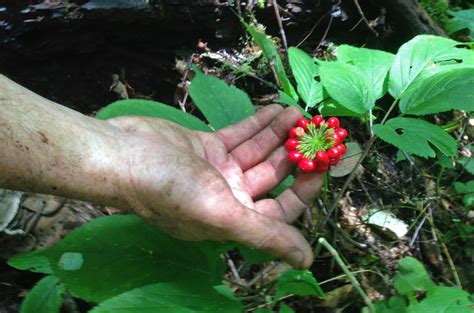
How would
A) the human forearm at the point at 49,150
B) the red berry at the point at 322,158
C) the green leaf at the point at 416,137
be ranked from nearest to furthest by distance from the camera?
the human forearm at the point at 49,150
the green leaf at the point at 416,137
the red berry at the point at 322,158

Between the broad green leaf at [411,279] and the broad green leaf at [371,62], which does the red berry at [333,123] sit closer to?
the broad green leaf at [371,62]

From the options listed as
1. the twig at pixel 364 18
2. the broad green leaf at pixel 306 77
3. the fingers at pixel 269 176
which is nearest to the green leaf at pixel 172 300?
the fingers at pixel 269 176

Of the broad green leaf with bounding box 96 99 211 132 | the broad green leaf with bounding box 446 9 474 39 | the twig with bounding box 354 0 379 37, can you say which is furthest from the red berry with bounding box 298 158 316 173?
the broad green leaf with bounding box 446 9 474 39

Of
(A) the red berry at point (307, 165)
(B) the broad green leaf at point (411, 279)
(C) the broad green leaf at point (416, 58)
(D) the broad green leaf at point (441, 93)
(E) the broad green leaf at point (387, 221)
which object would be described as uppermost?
(C) the broad green leaf at point (416, 58)

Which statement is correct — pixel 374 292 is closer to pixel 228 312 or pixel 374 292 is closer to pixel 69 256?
pixel 228 312

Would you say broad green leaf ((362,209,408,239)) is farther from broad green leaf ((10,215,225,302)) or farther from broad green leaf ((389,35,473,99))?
broad green leaf ((10,215,225,302))

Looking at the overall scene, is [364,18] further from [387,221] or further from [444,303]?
[444,303]

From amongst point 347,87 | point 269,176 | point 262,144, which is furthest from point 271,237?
point 347,87
